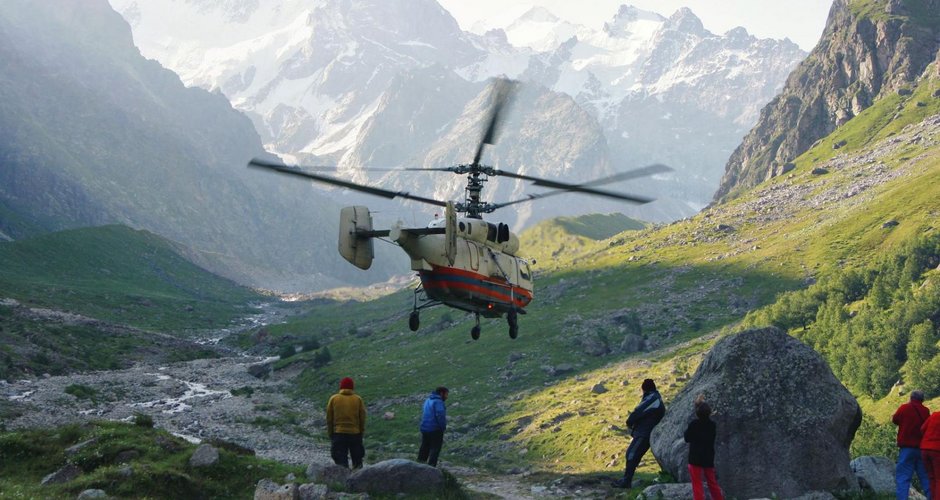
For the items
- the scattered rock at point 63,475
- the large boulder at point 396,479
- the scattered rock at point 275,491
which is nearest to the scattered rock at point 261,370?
the scattered rock at point 63,475

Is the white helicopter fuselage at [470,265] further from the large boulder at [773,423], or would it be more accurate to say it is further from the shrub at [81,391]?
the shrub at [81,391]

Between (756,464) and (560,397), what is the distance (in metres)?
54.0

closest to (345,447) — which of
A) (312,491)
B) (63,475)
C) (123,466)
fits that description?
(312,491)

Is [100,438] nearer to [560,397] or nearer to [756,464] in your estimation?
[756,464]

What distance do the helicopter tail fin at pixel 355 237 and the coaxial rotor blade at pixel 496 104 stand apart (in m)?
Result: 5.88

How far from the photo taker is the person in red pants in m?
19.8

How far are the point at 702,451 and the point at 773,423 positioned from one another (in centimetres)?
431

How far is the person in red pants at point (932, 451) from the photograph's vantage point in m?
19.8

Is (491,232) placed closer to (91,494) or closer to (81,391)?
(91,494)

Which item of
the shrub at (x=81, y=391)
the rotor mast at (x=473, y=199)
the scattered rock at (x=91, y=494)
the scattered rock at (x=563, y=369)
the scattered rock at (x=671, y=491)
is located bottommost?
the scattered rock at (x=563, y=369)

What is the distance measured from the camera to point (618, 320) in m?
113

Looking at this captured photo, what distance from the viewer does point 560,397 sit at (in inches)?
3027

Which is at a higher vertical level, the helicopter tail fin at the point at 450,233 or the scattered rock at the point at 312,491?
the helicopter tail fin at the point at 450,233

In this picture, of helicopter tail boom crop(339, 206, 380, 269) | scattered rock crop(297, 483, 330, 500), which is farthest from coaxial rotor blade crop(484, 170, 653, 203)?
scattered rock crop(297, 483, 330, 500)
